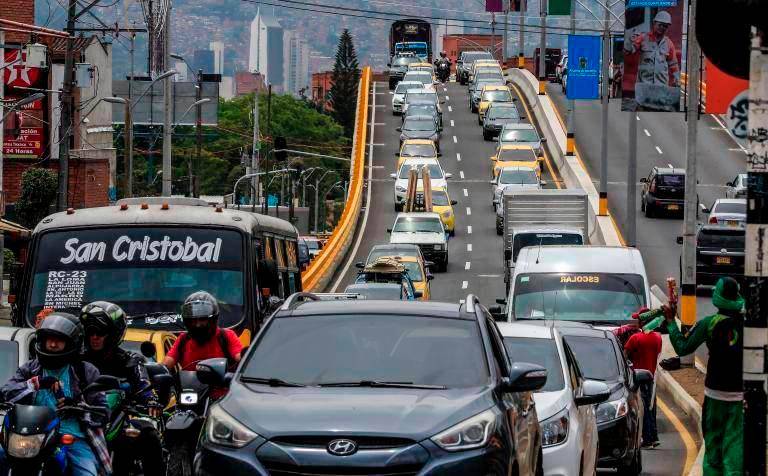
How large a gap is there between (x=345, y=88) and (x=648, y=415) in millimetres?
164294

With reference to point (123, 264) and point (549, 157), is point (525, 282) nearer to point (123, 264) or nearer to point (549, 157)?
point (123, 264)

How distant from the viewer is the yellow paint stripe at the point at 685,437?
18.6m

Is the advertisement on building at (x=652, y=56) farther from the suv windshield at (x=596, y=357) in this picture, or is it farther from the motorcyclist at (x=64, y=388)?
the motorcyclist at (x=64, y=388)

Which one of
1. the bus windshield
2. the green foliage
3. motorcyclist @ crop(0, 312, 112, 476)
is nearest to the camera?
motorcyclist @ crop(0, 312, 112, 476)

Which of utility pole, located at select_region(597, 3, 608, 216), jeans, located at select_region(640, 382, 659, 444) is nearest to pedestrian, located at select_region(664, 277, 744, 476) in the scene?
jeans, located at select_region(640, 382, 659, 444)

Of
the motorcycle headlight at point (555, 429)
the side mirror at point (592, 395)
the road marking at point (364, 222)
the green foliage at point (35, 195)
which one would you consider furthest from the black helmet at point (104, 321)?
the green foliage at point (35, 195)

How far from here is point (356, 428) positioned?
8352mm

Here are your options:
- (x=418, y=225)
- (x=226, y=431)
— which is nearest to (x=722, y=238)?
(x=418, y=225)

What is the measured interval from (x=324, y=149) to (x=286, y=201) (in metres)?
8.46

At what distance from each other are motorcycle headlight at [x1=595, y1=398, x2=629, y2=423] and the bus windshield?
12.3 feet

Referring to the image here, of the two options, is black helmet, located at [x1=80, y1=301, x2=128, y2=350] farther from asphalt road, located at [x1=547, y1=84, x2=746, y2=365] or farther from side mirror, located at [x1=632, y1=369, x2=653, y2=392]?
asphalt road, located at [x1=547, y1=84, x2=746, y2=365]

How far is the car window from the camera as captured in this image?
13.6m

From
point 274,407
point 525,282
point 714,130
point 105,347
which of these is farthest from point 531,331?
point 714,130

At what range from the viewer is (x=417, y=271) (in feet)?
135
